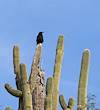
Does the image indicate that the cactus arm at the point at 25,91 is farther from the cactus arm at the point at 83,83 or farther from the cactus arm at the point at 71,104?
the cactus arm at the point at 83,83

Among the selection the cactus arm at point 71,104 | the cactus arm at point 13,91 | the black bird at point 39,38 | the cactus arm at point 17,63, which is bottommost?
the cactus arm at point 71,104

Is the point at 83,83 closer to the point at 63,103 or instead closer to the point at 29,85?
the point at 63,103

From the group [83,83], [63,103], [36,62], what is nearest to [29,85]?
[36,62]

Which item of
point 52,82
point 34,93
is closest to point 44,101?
point 34,93

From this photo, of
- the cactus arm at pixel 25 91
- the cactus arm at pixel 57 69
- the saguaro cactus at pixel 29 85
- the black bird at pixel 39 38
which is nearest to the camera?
the cactus arm at pixel 25 91

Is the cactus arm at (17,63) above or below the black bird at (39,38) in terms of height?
below

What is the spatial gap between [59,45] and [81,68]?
3.82ft

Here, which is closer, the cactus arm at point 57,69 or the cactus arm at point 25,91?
the cactus arm at point 25,91

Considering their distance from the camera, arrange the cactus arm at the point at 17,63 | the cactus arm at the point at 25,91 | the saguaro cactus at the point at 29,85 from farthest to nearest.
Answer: the cactus arm at the point at 17,63
the saguaro cactus at the point at 29,85
the cactus arm at the point at 25,91

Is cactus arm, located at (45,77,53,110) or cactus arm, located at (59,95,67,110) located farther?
cactus arm, located at (59,95,67,110)

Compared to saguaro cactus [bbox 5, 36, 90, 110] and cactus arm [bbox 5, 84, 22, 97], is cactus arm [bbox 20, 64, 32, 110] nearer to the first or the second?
saguaro cactus [bbox 5, 36, 90, 110]

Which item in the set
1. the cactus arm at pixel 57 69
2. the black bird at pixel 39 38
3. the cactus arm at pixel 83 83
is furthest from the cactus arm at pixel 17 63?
the cactus arm at pixel 83 83

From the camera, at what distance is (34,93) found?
13.9 meters

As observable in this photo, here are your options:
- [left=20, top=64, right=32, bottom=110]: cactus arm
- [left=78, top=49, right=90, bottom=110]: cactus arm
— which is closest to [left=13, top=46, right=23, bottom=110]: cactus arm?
[left=20, top=64, right=32, bottom=110]: cactus arm
